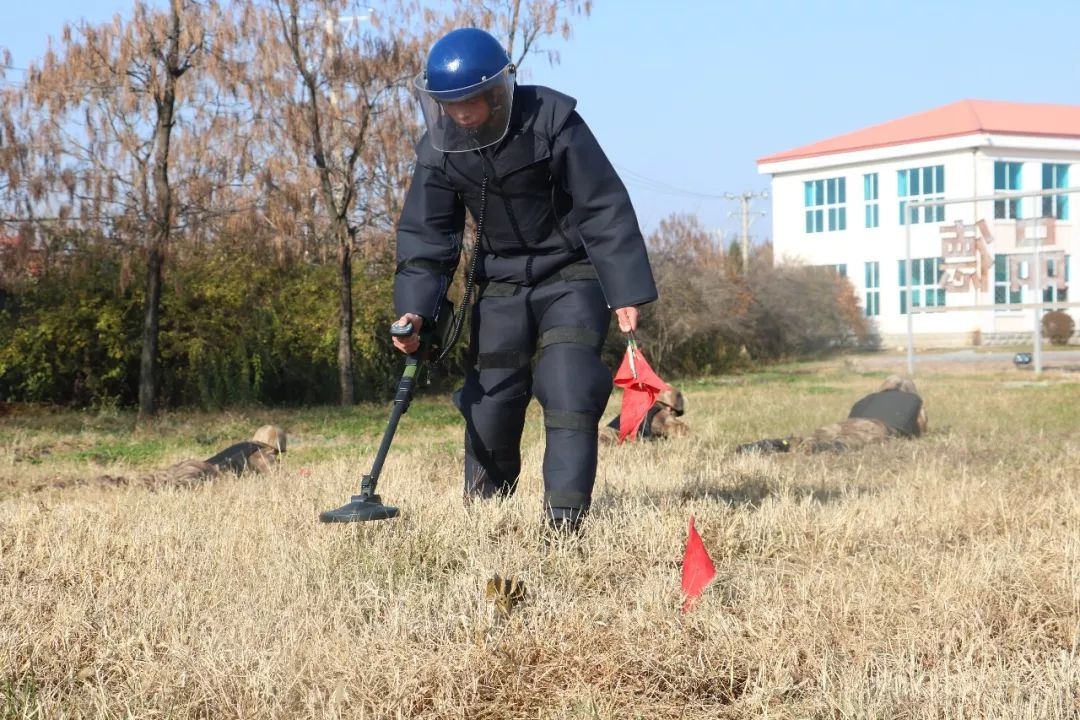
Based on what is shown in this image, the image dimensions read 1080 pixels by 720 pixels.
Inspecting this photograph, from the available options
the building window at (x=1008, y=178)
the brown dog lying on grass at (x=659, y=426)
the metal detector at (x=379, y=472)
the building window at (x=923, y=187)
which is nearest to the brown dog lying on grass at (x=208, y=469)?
the brown dog lying on grass at (x=659, y=426)

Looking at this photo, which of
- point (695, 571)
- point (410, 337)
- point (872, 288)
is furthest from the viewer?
point (872, 288)

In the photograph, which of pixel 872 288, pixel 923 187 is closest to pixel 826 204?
pixel 872 288

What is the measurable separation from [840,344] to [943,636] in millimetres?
39798

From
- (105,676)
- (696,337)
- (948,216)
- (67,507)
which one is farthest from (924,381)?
(948,216)

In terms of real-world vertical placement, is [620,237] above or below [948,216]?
below

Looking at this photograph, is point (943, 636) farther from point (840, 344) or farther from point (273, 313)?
point (840, 344)

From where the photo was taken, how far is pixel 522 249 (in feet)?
18.6

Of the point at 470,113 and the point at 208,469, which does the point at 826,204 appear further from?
the point at 470,113

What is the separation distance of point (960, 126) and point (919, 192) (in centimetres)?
287

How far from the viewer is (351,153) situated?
70.1 feet

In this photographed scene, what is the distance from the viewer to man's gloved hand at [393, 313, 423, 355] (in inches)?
217

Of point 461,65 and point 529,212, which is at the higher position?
point 461,65

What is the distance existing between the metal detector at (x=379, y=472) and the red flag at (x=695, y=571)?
113cm

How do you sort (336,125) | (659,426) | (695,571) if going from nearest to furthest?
(695,571) → (659,426) → (336,125)
